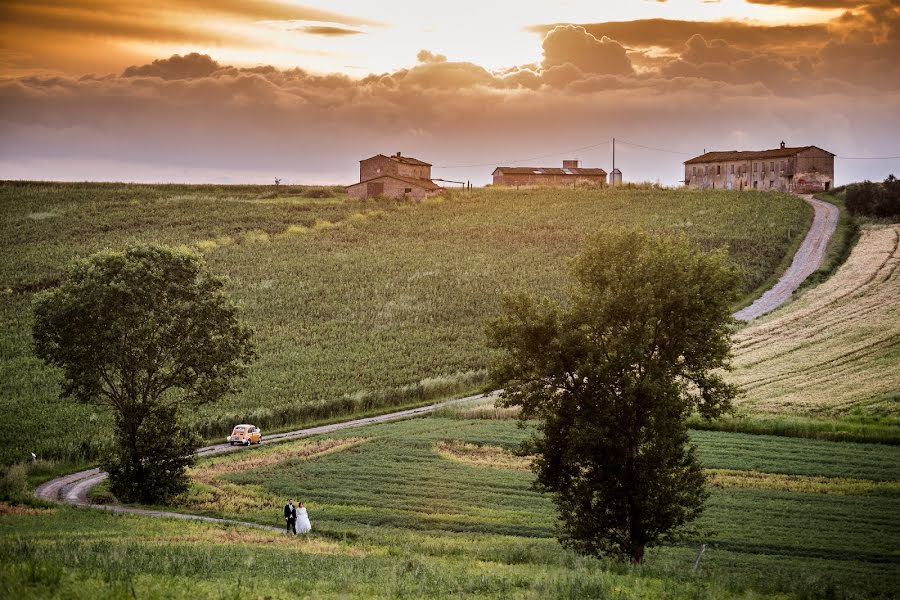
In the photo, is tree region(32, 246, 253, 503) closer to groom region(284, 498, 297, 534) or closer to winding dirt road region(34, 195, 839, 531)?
winding dirt road region(34, 195, 839, 531)

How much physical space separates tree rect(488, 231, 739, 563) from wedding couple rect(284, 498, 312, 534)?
882 cm

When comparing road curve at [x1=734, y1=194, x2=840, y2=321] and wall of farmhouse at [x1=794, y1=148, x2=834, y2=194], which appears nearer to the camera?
road curve at [x1=734, y1=194, x2=840, y2=321]

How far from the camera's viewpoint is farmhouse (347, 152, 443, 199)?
148 m

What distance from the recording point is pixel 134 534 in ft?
97.0

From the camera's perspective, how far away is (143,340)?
42750 millimetres

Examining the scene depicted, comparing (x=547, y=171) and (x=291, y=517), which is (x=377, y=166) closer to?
(x=547, y=171)

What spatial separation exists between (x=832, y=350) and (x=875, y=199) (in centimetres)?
6783

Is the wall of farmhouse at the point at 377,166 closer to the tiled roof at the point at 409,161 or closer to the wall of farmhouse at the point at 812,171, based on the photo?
the tiled roof at the point at 409,161

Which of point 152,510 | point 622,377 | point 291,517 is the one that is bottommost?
point 152,510

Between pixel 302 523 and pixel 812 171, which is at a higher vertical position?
pixel 812 171

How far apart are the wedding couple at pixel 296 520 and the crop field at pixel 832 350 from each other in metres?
31.2

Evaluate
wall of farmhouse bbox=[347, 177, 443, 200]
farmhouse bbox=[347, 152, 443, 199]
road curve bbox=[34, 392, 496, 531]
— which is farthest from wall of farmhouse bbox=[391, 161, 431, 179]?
road curve bbox=[34, 392, 496, 531]

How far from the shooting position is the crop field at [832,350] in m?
53.6

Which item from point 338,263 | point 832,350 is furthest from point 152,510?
point 338,263
